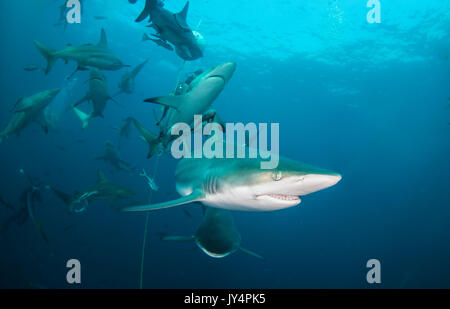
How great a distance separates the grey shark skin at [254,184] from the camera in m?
2.62

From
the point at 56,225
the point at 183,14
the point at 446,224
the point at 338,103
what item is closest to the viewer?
the point at 183,14

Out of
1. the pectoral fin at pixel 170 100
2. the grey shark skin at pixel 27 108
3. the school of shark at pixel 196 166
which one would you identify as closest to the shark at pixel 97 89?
the school of shark at pixel 196 166

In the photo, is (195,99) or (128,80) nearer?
(195,99)

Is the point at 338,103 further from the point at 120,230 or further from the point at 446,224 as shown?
the point at 120,230

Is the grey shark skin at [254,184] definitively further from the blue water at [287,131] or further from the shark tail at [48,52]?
the blue water at [287,131]

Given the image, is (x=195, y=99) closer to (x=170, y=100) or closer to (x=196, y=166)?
(x=170, y=100)

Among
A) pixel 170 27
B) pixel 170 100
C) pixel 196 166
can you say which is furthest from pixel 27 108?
pixel 170 100

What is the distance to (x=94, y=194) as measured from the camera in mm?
5828

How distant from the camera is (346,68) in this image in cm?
2967

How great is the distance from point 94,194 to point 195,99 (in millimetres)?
4308

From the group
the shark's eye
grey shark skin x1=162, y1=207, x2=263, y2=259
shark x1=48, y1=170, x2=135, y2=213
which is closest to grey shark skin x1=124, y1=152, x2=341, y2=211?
the shark's eye
